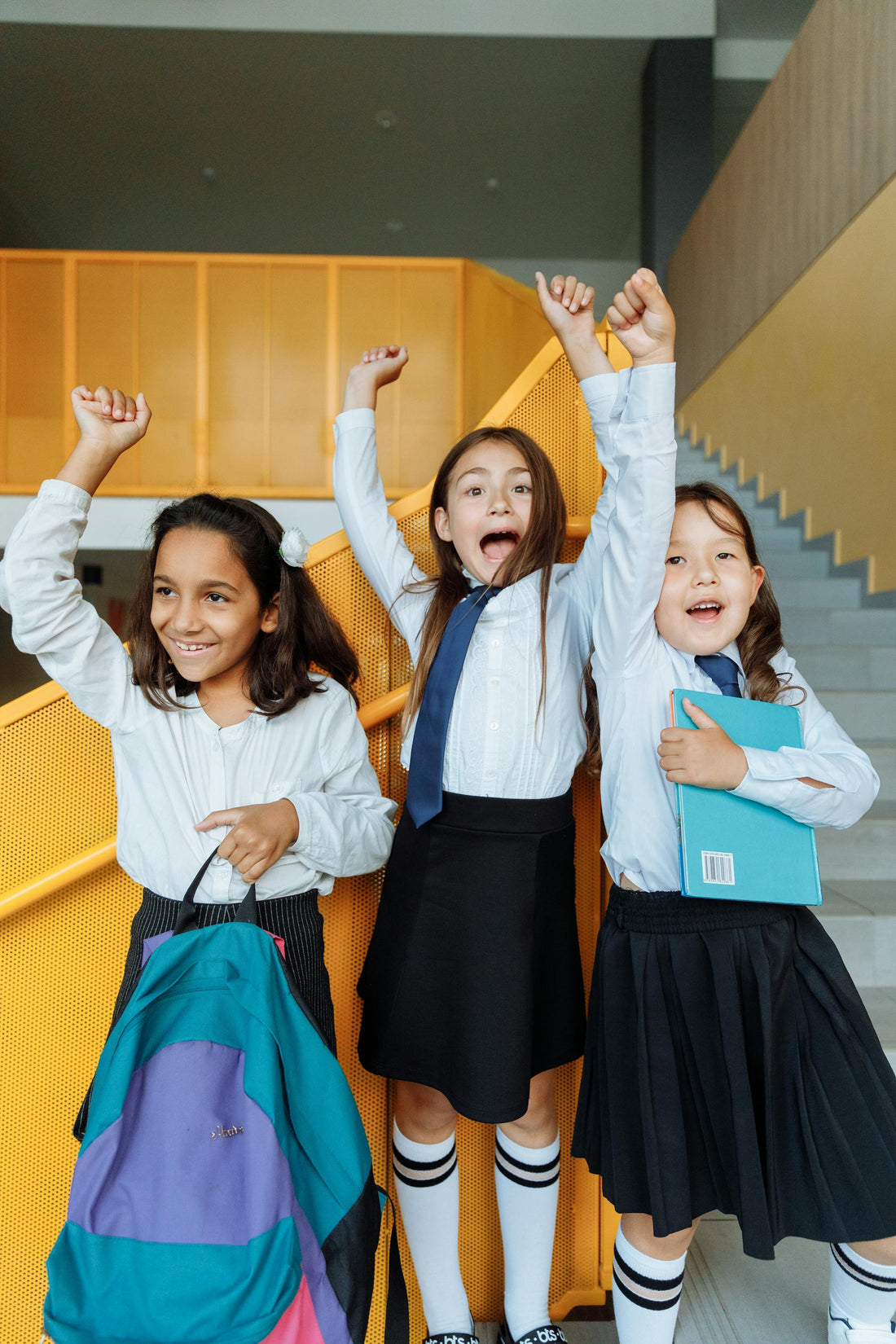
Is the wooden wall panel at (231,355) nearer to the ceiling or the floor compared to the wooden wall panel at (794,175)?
nearer to the floor

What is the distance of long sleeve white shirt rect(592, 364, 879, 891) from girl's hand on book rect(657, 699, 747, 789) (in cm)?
2

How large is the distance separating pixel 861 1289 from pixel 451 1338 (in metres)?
0.59

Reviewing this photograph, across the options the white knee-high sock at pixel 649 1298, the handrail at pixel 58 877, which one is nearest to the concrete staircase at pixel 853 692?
the white knee-high sock at pixel 649 1298

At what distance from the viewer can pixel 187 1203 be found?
0.81m

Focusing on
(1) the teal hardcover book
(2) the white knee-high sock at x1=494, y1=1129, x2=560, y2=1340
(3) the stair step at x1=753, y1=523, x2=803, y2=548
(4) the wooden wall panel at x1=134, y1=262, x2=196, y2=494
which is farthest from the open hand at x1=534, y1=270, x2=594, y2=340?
(3) the stair step at x1=753, y1=523, x2=803, y2=548

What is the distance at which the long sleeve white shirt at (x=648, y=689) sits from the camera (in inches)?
40.4

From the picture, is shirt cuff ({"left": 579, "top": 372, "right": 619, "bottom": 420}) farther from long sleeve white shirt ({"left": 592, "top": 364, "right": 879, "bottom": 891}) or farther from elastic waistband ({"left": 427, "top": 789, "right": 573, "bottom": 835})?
elastic waistband ({"left": 427, "top": 789, "right": 573, "bottom": 835})

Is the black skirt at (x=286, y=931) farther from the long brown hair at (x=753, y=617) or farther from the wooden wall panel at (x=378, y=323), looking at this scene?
the wooden wall panel at (x=378, y=323)

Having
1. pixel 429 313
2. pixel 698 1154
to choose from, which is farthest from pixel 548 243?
pixel 698 1154

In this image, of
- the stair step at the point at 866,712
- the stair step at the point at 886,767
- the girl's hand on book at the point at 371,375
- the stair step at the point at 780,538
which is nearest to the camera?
the girl's hand on book at the point at 371,375

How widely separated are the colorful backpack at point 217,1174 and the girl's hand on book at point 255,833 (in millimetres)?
53

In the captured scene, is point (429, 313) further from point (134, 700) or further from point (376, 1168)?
point (376, 1168)

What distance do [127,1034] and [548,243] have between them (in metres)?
7.93

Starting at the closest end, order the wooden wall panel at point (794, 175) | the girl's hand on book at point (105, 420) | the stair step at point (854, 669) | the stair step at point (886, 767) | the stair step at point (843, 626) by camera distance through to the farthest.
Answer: the girl's hand on book at point (105, 420) < the stair step at point (886, 767) < the stair step at point (854, 669) < the stair step at point (843, 626) < the wooden wall panel at point (794, 175)
